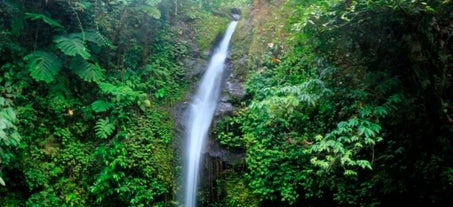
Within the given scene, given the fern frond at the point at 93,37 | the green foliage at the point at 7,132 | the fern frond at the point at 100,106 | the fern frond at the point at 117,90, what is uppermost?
the fern frond at the point at 93,37

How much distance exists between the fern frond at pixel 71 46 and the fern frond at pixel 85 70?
27 centimetres

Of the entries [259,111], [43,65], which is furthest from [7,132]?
[259,111]

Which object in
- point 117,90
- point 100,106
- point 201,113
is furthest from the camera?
point 201,113

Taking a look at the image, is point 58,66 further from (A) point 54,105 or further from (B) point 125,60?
(B) point 125,60

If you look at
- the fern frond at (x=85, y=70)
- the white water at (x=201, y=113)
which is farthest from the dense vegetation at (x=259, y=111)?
the white water at (x=201, y=113)

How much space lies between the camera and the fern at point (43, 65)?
533 centimetres

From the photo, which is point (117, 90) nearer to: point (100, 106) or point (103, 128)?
point (100, 106)

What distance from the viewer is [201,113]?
7.12m

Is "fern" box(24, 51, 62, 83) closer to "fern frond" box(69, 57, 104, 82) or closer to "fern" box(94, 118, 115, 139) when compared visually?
"fern frond" box(69, 57, 104, 82)

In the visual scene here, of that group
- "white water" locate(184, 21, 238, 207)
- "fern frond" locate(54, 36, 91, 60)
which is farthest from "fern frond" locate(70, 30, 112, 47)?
"white water" locate(184, 21, 238, 207)

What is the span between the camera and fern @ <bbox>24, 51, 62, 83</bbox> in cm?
533

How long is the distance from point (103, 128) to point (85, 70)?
108 cm

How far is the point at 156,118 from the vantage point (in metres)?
6.52

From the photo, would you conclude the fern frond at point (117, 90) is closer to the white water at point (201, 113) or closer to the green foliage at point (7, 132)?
the white water at point (201, 113)
